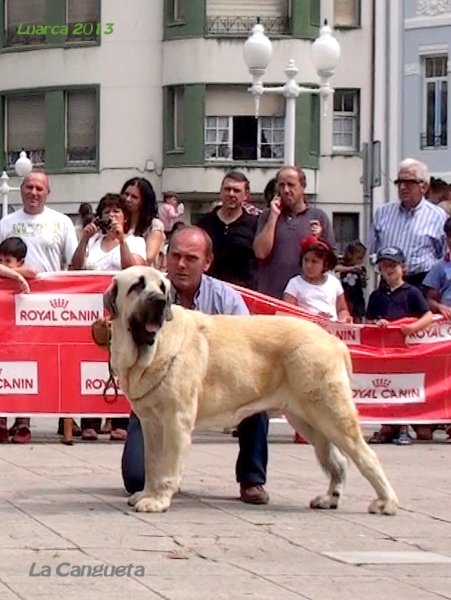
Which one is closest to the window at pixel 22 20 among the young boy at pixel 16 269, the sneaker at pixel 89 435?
Answer: the young boy at pixel 16 269

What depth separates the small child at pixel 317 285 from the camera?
13414 mm

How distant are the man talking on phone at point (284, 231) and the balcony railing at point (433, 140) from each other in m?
26.4

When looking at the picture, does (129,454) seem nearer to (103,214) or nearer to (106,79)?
(103,214)

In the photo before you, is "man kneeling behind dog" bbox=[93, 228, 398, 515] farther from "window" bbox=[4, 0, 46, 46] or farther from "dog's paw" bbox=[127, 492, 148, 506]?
"window" bbox=[4, 0, 46, 46]

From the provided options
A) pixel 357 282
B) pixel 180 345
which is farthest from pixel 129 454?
pixel 357 282

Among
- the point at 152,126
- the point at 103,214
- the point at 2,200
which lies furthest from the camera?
the point at 152,126

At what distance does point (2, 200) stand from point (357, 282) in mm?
18144

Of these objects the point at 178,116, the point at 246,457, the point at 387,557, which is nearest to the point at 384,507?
the point at 246,457

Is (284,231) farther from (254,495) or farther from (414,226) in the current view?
(254,495)

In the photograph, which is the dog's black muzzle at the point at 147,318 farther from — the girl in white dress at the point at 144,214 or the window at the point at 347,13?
the window at the point at 347,13

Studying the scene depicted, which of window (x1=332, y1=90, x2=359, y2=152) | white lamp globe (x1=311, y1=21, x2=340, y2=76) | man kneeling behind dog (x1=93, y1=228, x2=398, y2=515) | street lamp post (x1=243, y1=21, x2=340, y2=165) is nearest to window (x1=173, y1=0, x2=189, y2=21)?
window (x1=332, y1=90, x2=359, y2=152)

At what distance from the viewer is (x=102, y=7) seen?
41812 mm

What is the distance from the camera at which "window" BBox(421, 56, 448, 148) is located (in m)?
40.1

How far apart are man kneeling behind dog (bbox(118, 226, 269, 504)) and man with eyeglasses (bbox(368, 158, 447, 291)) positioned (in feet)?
13.3
